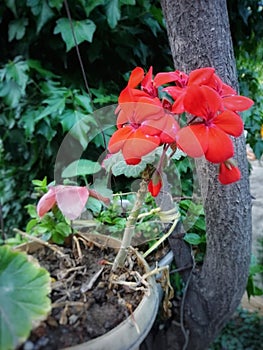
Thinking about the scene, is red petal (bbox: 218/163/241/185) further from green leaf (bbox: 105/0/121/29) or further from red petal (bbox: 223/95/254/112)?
green leaf (bbox: 105/0/121/29)

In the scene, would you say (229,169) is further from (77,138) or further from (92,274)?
(77,138)

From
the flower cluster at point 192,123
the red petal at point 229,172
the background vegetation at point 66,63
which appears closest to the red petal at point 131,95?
the flower cluster at point 192,123

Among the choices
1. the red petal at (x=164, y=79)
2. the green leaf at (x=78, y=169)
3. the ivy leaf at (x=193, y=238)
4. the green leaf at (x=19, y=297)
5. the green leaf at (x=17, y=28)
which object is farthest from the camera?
the green leaf at (x=17, y=28)

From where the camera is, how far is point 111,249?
1.75 ft

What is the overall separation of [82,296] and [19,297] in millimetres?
122

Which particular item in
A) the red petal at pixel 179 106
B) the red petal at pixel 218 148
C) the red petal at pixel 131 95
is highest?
the red petal at pixel 131 95

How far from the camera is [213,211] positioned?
1.97ft

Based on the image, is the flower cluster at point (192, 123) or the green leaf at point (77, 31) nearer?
the flower cluster at point (192, 123)

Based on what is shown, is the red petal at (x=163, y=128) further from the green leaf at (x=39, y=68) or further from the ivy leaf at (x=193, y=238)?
the green leaf at (x=39, y=68)

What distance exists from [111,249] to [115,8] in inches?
26.8

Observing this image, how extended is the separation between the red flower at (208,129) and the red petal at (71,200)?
0.52 feet

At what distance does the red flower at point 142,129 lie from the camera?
34cm

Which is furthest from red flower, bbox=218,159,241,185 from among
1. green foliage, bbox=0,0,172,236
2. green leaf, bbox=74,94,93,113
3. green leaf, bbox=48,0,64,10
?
green leaf, bbox=48,0,64,10

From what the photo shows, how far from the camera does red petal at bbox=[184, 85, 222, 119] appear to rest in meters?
0.33
